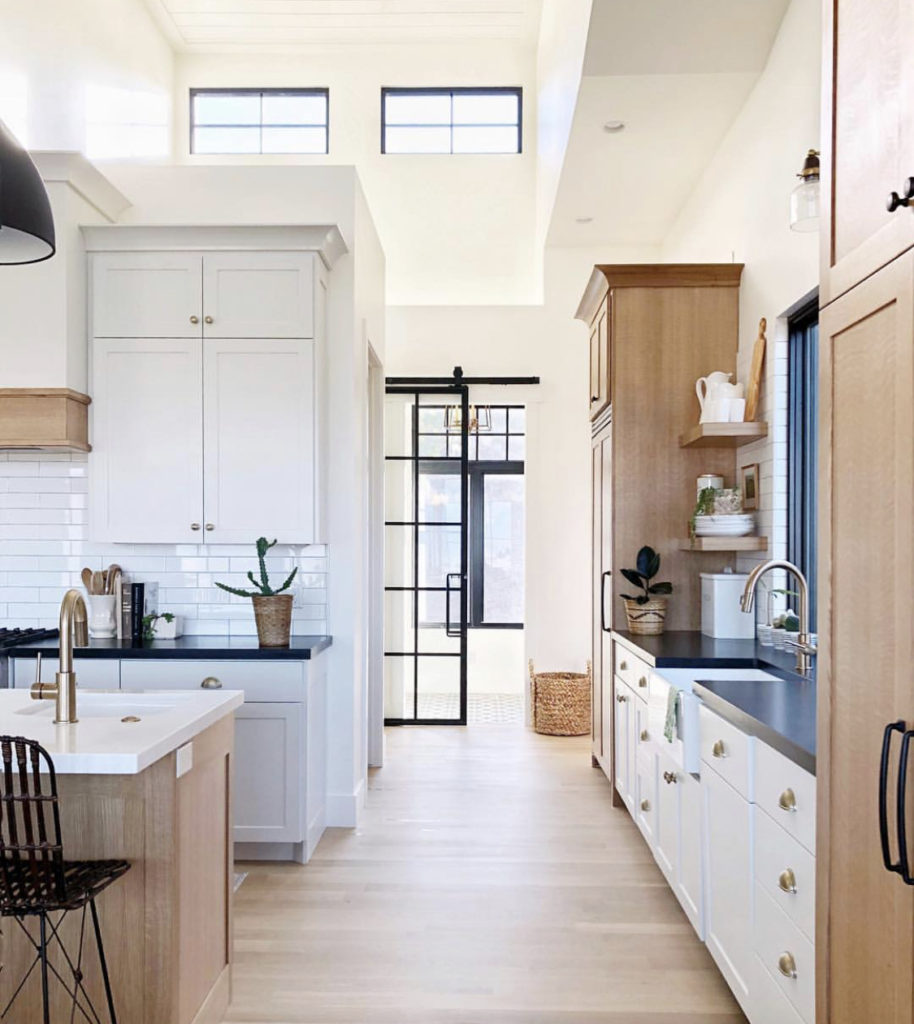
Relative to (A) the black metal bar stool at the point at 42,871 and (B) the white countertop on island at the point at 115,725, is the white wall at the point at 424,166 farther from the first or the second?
(A) the black metal bar stool at the point at 42,871

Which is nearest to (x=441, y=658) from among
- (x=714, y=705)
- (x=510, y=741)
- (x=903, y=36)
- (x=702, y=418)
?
(x=510, y=741)

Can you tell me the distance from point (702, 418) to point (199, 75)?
516cm

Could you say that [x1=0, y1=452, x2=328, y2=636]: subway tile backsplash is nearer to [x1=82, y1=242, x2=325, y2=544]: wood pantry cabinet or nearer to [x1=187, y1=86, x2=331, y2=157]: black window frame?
[x1=82, y1=242, x2=325, y2=544]: wood pantry cabinet

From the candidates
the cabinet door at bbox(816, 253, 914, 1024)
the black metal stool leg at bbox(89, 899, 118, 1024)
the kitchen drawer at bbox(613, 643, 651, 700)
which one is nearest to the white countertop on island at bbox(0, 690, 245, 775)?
the black metal stool leg at bbox(89, 899, 118, 1024)

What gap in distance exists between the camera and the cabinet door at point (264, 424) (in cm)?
396

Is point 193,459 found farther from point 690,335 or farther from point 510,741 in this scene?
point 510,741

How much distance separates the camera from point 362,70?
699 centimetres

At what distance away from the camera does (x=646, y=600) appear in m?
4.26

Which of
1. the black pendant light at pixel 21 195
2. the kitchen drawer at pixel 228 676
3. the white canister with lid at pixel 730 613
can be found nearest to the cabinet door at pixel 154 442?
the kitchen drawer at pixel 228 676

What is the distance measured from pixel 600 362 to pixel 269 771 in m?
2.64

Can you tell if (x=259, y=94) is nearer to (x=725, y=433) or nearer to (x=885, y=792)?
(x=725, y=433)

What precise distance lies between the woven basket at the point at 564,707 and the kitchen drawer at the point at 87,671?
316cm

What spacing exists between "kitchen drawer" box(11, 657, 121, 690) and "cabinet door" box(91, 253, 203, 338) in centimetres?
138

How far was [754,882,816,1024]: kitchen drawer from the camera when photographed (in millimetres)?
1869
